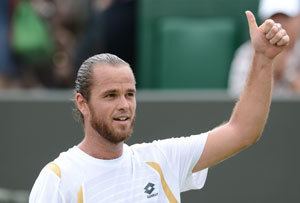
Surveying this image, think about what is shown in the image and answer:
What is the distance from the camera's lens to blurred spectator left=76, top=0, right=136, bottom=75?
34.0 ft

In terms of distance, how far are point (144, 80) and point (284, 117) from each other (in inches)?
91.5

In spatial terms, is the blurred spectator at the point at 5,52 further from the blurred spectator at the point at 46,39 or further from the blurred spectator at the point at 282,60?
the blurred spectator at the point at 282,60

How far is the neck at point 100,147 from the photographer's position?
5035 mm

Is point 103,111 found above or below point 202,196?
above

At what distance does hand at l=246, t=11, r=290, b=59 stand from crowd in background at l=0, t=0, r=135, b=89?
5.35 metres

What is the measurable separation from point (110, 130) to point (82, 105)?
23 cm

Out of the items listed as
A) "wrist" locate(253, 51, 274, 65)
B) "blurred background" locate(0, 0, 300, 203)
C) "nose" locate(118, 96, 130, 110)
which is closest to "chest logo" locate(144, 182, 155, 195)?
"nose" locate(118, 96, 130, 110)

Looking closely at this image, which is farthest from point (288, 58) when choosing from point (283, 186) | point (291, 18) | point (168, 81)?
point (168, 81)

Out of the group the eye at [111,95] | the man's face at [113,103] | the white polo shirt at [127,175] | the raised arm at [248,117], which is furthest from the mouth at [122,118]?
the raised arm at [248,117]

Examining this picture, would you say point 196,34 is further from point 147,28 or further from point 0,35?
point 0,35

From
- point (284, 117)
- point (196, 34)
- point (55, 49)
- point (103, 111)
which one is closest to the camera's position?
point (103, 111)

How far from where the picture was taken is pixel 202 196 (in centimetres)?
874

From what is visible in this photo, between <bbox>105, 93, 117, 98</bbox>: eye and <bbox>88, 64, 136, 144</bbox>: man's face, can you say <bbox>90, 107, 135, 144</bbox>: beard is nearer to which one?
<bbox>88, 64, 136, 144</bbox>: man's face

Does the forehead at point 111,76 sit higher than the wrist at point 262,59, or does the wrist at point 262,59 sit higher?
the wrist at point 262,59
